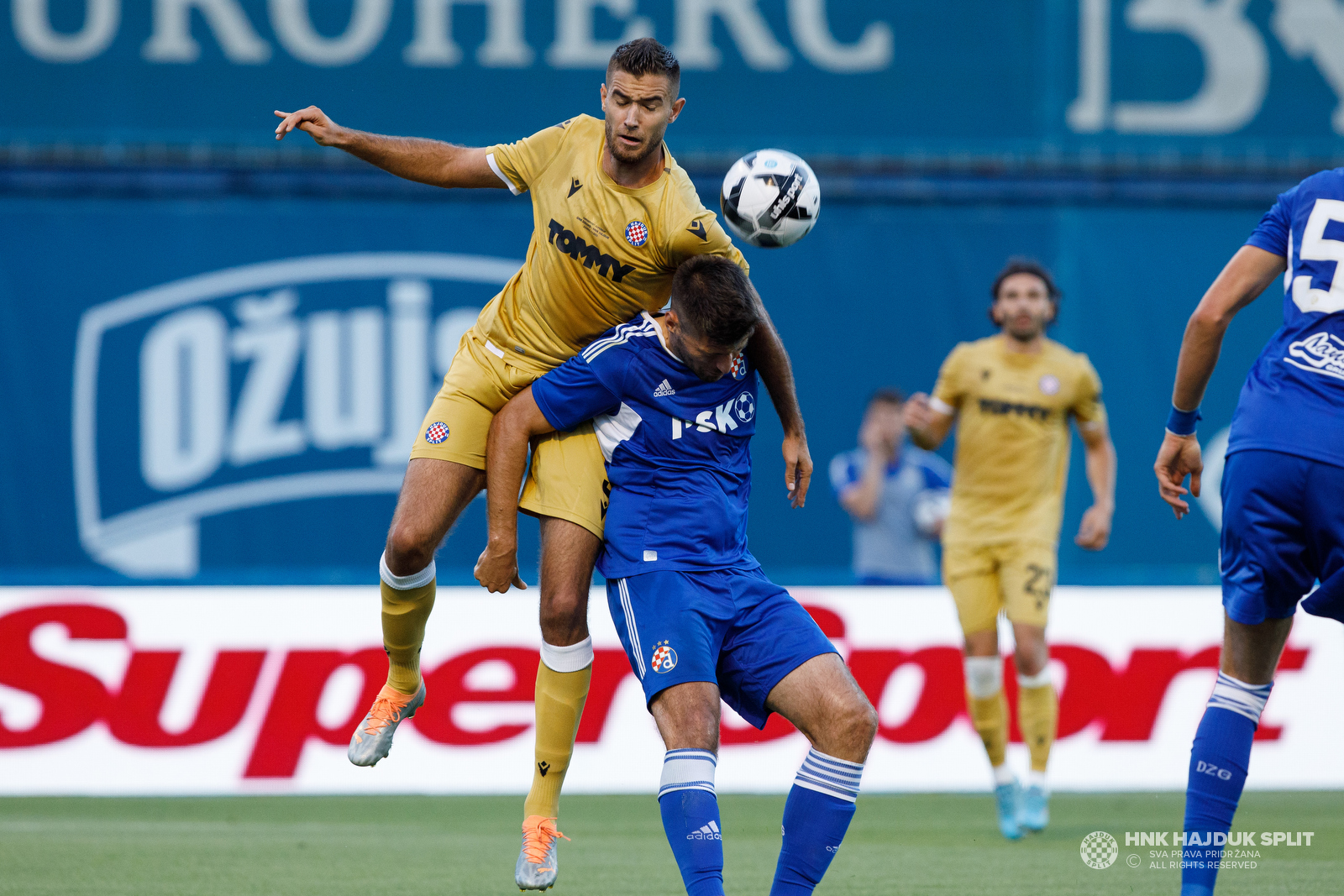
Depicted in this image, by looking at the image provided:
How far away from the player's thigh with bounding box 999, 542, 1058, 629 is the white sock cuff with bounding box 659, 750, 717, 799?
321cm

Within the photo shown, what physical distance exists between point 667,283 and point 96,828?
151 inches

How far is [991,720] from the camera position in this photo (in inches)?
277

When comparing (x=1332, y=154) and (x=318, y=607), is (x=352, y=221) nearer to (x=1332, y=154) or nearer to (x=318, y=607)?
(x=318, y=607)

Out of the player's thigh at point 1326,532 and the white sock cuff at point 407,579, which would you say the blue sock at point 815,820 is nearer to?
the player's thigh at point 1326,532

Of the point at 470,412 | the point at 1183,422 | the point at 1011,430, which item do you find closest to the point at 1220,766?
the point at 1183,422

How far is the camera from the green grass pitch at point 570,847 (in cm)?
559

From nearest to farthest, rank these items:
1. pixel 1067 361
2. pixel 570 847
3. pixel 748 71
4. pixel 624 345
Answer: pixel 624 345, pixel 570 847, pixel 1067 361, pixel 748 71

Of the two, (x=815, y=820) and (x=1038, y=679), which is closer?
(x=815, y=820)

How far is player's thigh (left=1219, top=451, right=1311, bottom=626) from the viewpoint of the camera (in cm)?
406

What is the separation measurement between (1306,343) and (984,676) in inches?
127

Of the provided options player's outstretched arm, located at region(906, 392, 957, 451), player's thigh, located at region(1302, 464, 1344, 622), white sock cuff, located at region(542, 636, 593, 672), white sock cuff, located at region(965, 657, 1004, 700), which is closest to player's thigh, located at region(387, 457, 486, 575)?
white sock cuff, located at region(542, 636, 593, 672)

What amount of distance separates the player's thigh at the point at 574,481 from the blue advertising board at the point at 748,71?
738 centimetres

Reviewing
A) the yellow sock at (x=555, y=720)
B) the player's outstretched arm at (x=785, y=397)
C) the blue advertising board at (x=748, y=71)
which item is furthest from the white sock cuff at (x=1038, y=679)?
the blue advertising board at (x=748, y=71)

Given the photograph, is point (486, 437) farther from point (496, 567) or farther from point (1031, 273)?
point (1031, 273)
